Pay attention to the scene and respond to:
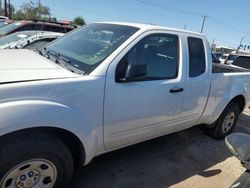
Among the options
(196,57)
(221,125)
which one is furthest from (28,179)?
(221,125)

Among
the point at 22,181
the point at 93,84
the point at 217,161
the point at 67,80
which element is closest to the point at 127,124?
the point at 93,84

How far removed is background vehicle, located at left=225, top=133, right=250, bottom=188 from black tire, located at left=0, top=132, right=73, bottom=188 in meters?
1.42

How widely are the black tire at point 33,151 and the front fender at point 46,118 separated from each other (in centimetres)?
14

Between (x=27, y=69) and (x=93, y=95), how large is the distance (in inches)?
24.6

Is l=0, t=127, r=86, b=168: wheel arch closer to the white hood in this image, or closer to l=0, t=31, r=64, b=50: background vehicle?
the white hood

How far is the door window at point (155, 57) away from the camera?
9.95 ft

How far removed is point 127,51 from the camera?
2.97 meters

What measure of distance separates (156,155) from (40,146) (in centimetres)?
217

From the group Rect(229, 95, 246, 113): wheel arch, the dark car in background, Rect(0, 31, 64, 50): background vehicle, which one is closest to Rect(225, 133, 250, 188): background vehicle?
Rect(229, 95, 246, 113): wheel arch

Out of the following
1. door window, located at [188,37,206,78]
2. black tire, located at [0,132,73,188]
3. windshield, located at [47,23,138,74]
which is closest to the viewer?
black tire, located at [0,132,73,188]

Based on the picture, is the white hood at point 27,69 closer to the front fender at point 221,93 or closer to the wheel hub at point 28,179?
the wheel hub at point 28,179

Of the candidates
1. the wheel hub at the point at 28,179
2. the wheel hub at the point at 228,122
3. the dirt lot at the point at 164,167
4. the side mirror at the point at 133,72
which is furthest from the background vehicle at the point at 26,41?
the wheel hub at the point at 28,179

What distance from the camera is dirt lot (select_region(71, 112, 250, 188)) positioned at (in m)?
3.44

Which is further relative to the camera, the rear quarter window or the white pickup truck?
the rear quarter window
